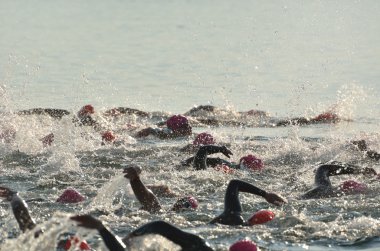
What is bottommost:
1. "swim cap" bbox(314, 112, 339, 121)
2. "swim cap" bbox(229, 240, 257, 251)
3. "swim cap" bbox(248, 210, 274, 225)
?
"swim cap" bbox(248, 210, 274, 225)

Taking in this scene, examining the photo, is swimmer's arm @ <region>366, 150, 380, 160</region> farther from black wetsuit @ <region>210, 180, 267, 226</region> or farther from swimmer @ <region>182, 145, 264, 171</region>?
black wetsuit @ <region>210, 180, 267, 226</region>

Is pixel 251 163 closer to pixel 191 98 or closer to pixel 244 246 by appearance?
pixel 244 246

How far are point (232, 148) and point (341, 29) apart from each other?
18388 mm

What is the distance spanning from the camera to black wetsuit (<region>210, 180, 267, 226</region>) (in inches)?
353

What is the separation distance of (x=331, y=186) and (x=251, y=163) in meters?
2.30

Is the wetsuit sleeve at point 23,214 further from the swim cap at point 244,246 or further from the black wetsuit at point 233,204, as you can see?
the black wetsuit at point 233,204

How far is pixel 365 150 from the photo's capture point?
14016 mm

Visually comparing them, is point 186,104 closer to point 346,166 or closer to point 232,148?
point 232,148

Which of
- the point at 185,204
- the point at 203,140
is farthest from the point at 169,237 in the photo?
the point at 203,140

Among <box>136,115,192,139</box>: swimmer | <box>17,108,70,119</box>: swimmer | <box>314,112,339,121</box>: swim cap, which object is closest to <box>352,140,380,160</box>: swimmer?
<box>136,115,192,139</box>: swimmer

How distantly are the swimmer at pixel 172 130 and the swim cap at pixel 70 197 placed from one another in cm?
560

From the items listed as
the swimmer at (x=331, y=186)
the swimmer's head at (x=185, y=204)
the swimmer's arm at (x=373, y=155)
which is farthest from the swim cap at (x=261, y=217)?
the swimmer's arm at (x=373, y=155)

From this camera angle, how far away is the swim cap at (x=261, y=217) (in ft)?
30.5

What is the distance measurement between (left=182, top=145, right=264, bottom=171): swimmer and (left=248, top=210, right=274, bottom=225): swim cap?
2.56 meters
